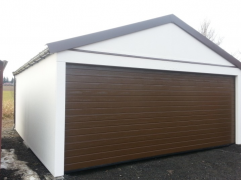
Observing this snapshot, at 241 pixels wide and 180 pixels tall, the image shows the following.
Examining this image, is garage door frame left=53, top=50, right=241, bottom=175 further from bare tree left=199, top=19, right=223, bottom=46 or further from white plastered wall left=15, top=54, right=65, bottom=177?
bare tree left=199, top=19, right=223, bottom=46

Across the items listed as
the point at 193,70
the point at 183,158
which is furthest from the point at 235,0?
the point at 183,158

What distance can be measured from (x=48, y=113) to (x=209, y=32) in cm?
1823

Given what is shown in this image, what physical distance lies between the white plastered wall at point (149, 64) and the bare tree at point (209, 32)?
1299 cm

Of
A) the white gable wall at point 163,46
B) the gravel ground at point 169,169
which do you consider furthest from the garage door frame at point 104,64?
the gravel ground at point 169,169

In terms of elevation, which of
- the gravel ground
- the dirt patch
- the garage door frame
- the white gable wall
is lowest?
the dirt patch

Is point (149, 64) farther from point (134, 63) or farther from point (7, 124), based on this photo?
point (7, 124)

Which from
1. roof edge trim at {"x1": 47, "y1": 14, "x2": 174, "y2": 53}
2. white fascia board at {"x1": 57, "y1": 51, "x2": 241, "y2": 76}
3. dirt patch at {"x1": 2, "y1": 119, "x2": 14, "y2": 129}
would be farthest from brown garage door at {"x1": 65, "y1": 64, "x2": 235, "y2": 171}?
dirt patch at {"x1": 2, "y1": 119, "x2": 14, "y2": 129}

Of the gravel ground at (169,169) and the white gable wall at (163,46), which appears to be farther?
the white gable wall at (163,46)

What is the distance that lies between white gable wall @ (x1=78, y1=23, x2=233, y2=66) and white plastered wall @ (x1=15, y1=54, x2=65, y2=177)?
3.05 feet

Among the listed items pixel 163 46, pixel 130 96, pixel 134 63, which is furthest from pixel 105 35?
pixel 163 46

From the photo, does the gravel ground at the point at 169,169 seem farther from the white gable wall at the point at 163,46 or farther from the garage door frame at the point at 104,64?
the white gable wall at the point at 163,46

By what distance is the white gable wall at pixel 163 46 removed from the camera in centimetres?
492

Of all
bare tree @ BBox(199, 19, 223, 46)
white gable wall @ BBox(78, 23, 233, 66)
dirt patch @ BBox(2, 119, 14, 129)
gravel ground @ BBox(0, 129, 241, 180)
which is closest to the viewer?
gravel ground @ BBox(0, 129, 241, 180)

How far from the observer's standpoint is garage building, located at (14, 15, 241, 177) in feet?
14.3
